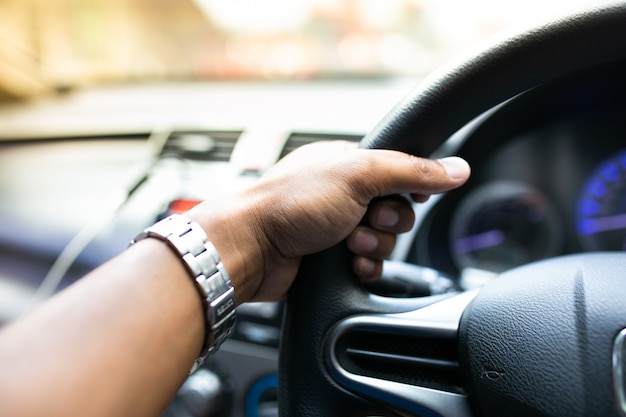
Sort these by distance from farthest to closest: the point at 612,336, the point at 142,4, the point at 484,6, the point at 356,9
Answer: the point at 142,4, the point at 356,9, the point at 484,6, the point at 612,336

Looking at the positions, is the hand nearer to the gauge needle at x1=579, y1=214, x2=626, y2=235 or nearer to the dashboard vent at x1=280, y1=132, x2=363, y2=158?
the dashboard vent at x1=280, y1=132, x2=363, y2=158

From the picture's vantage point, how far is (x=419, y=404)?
0.65 m

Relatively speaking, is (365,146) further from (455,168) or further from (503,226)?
(503,226)

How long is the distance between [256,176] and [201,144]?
0.27 m

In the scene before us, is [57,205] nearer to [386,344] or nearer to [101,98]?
[101,98]

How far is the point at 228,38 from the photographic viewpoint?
2508 mm

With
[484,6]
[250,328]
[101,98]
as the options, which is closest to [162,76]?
[101,98]

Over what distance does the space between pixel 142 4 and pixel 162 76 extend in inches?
21.5

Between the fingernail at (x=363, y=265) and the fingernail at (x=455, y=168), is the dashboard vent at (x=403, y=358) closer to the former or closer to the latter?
the fingernail at (x=363, y=265)

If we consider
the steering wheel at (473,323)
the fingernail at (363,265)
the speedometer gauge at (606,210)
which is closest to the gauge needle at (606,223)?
the speedometer gauge at (606,210)

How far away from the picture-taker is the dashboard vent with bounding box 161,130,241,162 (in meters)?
1.60

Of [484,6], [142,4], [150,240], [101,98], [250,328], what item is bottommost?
[250,328]

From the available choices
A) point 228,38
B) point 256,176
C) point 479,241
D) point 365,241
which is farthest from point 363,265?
point 228,38

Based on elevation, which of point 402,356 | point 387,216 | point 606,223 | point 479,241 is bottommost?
point 479,241
